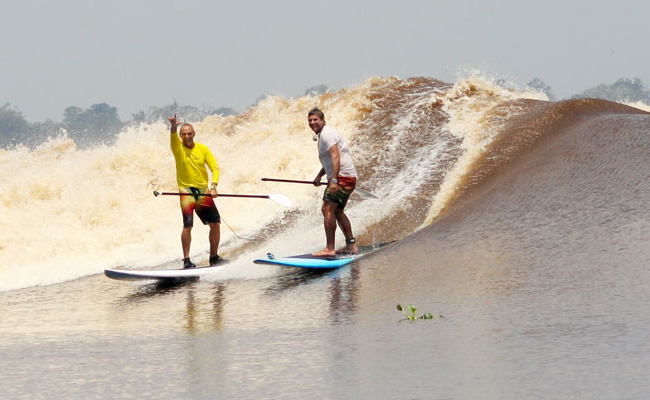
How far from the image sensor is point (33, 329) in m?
8.66

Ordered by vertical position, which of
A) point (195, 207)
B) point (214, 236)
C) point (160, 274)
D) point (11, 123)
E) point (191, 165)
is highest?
point (11, 123)

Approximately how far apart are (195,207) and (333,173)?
1717 millimetres

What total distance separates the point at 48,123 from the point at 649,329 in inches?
6247

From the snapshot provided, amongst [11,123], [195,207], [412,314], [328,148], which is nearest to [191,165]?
[195,207]

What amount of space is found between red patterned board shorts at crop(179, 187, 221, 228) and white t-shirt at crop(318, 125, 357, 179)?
4.65 ft

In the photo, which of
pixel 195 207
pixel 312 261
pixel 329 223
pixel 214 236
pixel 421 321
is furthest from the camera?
pixel 214 236

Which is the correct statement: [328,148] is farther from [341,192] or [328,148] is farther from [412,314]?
[412,314]

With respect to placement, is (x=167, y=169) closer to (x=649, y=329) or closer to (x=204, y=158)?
(x=204, y=158)

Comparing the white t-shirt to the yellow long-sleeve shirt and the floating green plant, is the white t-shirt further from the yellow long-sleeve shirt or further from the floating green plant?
the floating green plant

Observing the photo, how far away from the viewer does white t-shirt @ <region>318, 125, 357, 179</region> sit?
10.6m

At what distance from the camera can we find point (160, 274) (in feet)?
36.0

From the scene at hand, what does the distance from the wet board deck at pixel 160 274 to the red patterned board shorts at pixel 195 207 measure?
543 mm

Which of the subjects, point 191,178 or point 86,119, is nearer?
point 191,178

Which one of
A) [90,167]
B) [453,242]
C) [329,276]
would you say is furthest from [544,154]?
[90,167]
